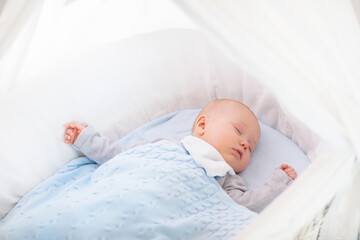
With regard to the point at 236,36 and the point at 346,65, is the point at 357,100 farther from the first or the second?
the point at 236,36

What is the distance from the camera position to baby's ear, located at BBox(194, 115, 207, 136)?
1636 millimetres

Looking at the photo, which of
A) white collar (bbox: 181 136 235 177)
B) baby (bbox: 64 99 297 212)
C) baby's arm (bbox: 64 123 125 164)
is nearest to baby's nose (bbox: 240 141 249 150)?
baby (bbox: 64 99 297 212)

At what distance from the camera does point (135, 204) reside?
49.9 inches

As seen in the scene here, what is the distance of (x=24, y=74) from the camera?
1.58 meters

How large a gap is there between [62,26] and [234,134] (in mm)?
719

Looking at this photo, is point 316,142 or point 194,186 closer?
point 194,186

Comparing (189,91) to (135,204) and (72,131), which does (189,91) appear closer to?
(72,131)

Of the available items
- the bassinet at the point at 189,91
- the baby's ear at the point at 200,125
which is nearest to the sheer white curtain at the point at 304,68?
the bassinet at the point at 189,91

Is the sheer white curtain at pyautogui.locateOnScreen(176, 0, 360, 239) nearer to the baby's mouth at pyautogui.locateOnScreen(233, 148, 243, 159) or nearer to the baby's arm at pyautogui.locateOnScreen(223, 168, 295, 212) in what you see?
the baby's arm at pyautogui.locateOnScreen(223, 168, 295, 212)

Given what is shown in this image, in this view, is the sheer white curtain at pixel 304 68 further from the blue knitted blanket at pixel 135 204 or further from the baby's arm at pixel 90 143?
the baby's arm at pixel 90 143

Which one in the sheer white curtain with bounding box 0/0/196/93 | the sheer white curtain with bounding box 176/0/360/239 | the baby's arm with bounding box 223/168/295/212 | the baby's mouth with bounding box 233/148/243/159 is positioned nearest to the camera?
the sheer white curtain with bounding box 176/0/360/239

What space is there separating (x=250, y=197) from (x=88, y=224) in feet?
1.85

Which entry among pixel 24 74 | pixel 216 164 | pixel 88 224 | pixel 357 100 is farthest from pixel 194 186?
pixel 24 74

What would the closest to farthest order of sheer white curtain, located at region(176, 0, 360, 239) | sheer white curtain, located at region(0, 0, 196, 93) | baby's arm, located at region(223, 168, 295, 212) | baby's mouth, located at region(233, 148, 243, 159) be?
1. sheer white curtain, located at region(176, 0, 360, 239)
2. sheer white curtain, located at region(0, 0, 196, 93)
3. baby's arm, located at region(223, 168, 295, 212)
4. baby's mouth, located at region(233, 148, 243, 159)
